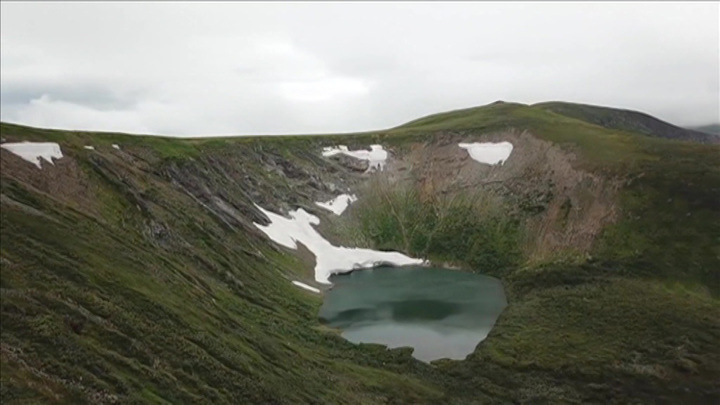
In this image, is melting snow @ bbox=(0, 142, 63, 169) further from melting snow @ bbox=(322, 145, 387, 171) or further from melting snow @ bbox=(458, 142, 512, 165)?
melting snow @ bbox=(458, 142, 512, 165)

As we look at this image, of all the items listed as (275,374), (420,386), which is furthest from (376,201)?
(275,374)

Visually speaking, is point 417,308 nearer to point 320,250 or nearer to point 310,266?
point 310,266

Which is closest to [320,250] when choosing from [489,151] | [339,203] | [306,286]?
[339,203]

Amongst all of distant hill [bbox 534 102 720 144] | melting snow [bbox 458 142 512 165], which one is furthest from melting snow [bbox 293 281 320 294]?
distant hill [bbox 534 102 720 144]

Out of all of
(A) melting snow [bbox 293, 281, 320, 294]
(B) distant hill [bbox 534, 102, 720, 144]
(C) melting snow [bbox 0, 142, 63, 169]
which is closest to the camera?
(C) melting snow [bbox 0, 142, 63, 169]

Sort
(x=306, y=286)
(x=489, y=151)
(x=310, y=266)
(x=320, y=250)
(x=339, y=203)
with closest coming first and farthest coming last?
(x=306, y=286) → (x=310, y=266) → (x=320, y=250) → (x=339, y=203) → (x=489, y=151)

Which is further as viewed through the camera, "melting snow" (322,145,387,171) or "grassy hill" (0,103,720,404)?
"melting snow" (322,145,387,171)
